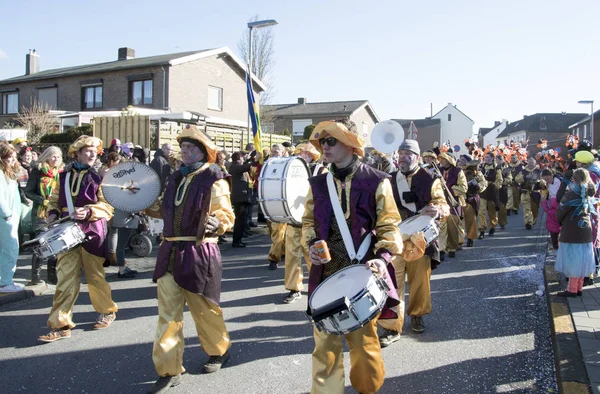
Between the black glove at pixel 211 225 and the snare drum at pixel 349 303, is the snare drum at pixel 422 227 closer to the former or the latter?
the snare drum at pixel 349 303

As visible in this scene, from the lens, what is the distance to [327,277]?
136 inches

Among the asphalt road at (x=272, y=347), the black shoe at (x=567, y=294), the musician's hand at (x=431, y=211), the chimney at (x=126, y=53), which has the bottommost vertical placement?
the asphalt road at (x=272, y=347)

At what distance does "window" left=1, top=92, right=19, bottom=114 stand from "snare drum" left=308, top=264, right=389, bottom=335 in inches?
1335

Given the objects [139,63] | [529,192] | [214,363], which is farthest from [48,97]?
[214,363]

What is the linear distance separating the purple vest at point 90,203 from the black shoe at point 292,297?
237cm

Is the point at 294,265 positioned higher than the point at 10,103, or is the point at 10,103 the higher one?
the point at 10,103

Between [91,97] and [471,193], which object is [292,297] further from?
[91,97]

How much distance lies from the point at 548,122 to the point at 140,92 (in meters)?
61.2

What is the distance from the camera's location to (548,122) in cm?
6956

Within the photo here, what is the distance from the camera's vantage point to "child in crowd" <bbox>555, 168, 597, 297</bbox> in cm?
628

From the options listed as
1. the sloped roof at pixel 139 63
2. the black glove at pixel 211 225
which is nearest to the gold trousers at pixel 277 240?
the black glove at pixel 211 225

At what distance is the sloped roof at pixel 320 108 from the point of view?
145ft

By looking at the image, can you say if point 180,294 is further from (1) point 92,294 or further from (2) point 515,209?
(2) point 515,209

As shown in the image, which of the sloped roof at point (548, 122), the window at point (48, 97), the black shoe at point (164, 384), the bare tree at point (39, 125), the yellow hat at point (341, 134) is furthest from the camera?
the sloped roof at point (548, 122)
